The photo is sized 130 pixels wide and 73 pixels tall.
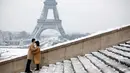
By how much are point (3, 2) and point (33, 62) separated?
38.2 ft

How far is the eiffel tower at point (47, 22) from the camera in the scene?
16281 mm

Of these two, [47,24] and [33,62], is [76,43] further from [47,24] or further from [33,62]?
[47,24]

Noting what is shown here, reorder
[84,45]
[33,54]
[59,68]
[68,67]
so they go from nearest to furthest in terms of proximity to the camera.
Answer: [68,67] < [59,68] < [33,54] < [84,45]

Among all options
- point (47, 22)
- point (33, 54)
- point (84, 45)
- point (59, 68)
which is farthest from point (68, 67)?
point (47, 22)

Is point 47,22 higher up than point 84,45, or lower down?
higher up

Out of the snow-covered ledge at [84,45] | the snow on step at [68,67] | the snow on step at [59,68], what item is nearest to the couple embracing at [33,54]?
the snow-covered ledge at [84,45]

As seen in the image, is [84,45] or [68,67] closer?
[68,67]

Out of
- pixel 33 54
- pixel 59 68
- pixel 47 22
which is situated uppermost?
pixel 47 22

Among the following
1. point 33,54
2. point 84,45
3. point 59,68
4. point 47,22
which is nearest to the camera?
point 59,68

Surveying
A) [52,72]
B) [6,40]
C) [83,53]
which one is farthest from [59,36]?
[52,72]

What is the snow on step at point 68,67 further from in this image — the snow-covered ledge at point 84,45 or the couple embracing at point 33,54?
the couple embracing at point 33,54

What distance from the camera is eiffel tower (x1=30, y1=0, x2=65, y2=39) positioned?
53.4ft

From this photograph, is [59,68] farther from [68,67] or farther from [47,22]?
[47,22]

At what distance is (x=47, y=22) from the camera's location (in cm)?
1755
